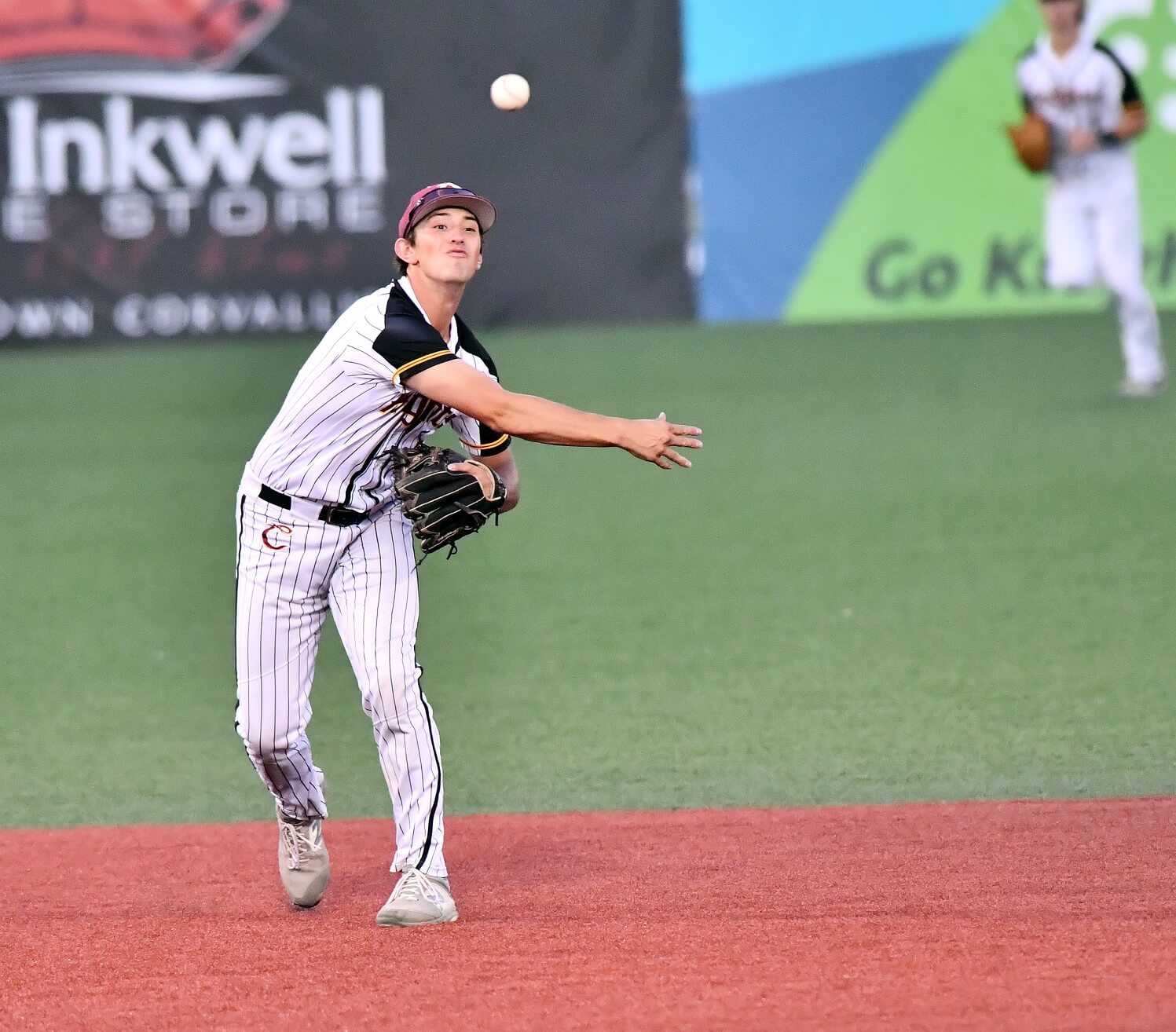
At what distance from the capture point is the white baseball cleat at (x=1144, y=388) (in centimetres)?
1373

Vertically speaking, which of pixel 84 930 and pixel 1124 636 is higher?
pixel 1124 636

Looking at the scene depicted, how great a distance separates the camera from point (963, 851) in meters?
5.73

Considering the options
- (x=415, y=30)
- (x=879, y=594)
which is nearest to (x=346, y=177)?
(x=415, y=30)

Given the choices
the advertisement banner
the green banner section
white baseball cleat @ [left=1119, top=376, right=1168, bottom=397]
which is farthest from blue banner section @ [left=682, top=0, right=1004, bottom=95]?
white baseball cleat @ [left=1119, top=376, right=1168, bottom=397]

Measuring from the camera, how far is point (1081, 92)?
1469cm

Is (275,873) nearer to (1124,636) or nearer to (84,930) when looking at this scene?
(84,930)

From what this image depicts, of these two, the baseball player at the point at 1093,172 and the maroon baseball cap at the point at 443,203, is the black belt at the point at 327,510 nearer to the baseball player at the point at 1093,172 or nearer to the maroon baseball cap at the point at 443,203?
the maroon baseball cap at the point at 443,203

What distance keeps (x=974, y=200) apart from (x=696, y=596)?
749 centimetres

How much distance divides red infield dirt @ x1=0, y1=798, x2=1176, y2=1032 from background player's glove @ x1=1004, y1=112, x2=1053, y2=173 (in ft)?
29.9

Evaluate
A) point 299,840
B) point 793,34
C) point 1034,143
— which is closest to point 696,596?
point 299,840

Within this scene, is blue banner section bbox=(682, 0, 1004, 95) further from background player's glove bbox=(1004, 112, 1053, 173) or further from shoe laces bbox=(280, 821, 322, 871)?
shoe laces bbox=(280, 821, 322, 871)

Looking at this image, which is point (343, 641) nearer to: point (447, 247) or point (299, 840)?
point (299, 840)

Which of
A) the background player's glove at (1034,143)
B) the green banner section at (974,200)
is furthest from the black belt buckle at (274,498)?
the green banner section at (974,200)

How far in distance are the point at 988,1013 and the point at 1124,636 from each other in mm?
4471
